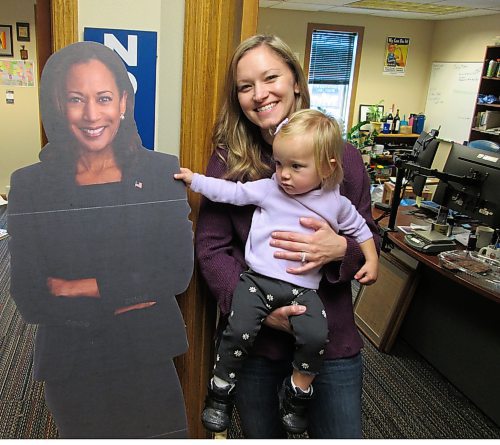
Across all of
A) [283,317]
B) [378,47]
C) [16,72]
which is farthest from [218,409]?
[378,47]

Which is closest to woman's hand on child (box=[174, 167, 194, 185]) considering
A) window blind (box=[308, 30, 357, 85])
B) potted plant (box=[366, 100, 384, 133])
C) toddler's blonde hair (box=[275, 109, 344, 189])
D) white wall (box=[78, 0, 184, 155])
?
white wall (box=[78, 0, 184, 155])

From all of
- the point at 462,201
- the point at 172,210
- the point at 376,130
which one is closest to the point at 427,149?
the point at 462,201

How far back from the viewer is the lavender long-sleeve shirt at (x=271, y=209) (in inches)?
49.4

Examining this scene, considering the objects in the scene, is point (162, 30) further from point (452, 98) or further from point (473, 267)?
point (452, 98)

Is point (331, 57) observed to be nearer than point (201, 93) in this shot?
No

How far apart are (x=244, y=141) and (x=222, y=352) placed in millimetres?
553

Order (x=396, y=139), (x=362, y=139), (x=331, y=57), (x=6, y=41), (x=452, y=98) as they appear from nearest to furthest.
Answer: (x=6, y=41)
(x=362, y=139)
(x=452, y=98)
(x=331, y=57)
(x=396, y=139)

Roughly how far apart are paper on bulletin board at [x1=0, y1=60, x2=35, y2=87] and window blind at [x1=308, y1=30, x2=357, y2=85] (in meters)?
3.79

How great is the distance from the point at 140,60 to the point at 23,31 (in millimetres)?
5262

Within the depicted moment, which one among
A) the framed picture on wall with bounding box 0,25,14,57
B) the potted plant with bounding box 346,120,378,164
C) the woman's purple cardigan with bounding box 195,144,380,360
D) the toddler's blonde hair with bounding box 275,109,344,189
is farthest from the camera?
the potted plant with bounding box 346,120,378,164

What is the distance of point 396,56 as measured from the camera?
25.4 feet

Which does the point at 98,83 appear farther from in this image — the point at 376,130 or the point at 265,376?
the point at 376,130

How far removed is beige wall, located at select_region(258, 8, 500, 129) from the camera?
7.00m

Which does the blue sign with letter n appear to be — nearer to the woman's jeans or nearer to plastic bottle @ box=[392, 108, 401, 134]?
the woman's jeans
